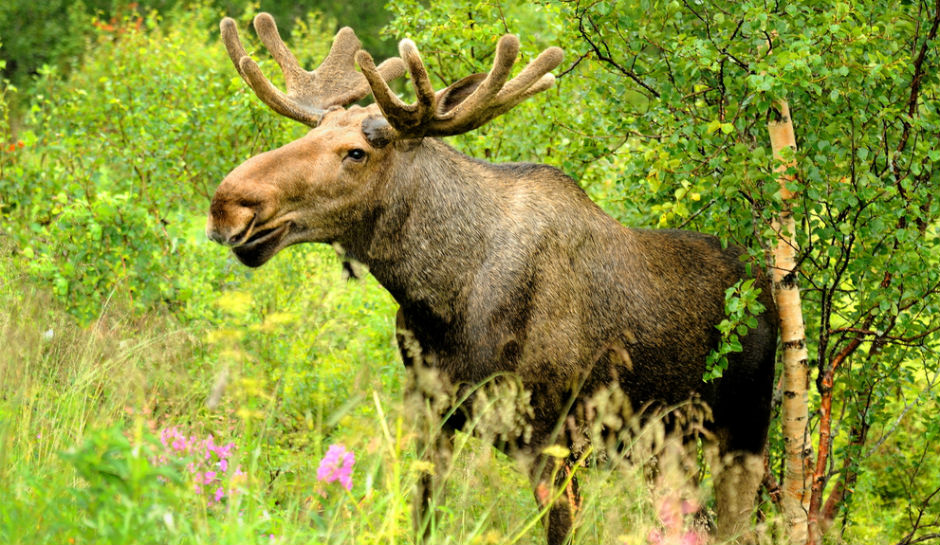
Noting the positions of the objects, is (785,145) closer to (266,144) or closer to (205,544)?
(205,544)

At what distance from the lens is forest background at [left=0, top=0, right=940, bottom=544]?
10.8 feet

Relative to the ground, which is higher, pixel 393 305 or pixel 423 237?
pixel 423 237

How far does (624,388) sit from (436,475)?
3.16ft

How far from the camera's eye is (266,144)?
8219mm

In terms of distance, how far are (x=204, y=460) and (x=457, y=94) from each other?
1.91m

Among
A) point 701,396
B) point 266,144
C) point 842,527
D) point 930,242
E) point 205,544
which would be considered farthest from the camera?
point 266,144

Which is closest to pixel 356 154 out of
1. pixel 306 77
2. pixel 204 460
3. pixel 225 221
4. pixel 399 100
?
pixel 399 100

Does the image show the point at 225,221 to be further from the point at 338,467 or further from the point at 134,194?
the point at 134,194

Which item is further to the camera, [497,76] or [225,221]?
[497,76]

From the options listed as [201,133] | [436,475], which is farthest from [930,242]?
[201,133]

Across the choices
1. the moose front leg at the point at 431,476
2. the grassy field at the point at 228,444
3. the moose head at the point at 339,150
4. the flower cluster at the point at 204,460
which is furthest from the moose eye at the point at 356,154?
the flower cluster at the point at 204,460

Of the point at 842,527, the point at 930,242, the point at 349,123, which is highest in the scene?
the point at 930,242

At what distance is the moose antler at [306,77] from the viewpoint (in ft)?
16.0

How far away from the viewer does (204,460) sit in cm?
368
